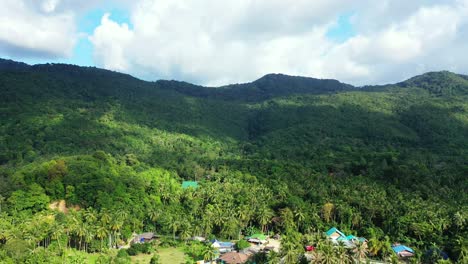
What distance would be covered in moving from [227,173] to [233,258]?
44.7 meters

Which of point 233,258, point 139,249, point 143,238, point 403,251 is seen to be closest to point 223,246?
point 233,258

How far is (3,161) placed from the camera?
101750 mm

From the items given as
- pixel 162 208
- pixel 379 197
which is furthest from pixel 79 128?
pixel 379 197

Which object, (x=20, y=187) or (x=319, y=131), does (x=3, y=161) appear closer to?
(x=20, y=187)

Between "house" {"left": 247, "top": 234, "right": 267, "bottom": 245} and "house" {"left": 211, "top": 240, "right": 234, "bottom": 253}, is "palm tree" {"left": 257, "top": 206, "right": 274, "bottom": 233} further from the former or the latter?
"house" {"left": 211, "top": 240, "right": 234, "bottom": 253}

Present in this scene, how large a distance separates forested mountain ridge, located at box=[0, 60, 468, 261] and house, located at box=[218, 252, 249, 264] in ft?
40.7

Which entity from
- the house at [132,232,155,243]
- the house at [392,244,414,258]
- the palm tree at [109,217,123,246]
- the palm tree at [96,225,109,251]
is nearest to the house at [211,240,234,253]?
the house at [132,232,155,243]

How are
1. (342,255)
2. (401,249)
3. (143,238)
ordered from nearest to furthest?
(342,255) < (401,249) < (143,238)

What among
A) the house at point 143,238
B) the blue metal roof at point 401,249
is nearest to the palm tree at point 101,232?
the house at point 143,238

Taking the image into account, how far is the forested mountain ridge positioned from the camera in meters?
68.4

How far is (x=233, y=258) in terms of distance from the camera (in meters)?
54.5

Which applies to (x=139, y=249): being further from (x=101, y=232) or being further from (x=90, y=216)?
(x=90, y=216)

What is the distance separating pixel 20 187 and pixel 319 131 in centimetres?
11589

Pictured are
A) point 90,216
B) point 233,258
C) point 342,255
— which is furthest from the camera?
point 90,216
